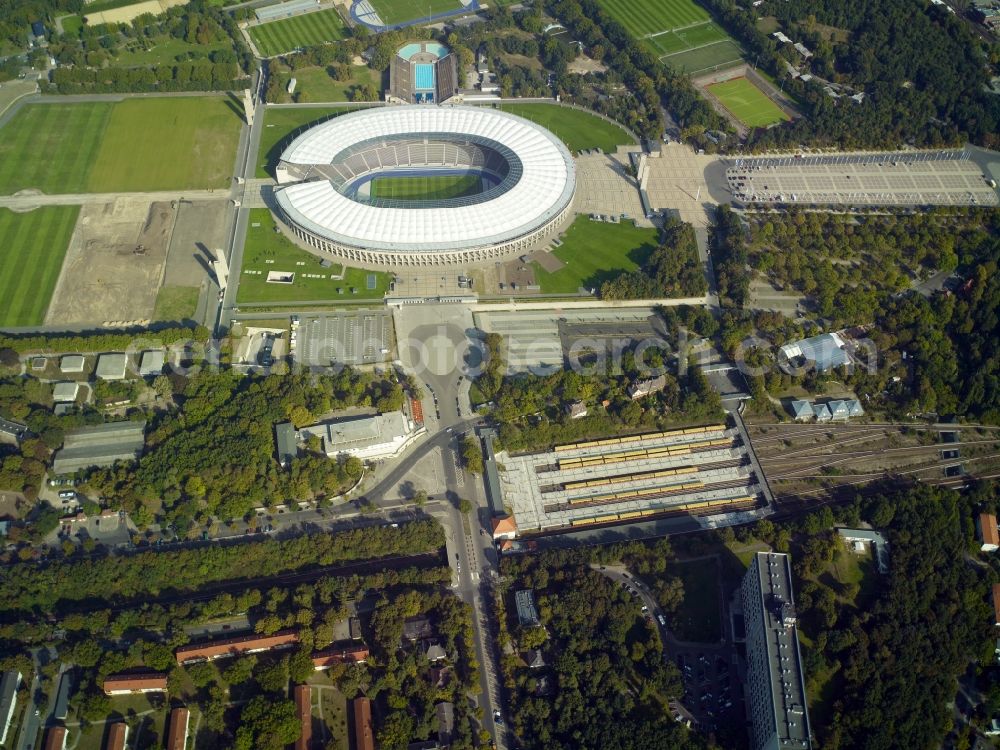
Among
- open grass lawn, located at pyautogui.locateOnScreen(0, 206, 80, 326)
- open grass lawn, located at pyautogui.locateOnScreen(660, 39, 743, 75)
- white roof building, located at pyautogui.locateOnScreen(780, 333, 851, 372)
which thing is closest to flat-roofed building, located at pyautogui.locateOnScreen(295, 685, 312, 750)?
open grass lawn, located at pyautogui.locateOnScreen(0, 206, 80, 326)

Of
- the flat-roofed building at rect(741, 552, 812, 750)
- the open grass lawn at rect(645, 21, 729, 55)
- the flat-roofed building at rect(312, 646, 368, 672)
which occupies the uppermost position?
the open grass lawn at rect(645, 21, 729, 55)

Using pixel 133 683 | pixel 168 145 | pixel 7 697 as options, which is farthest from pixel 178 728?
pixel 168 145

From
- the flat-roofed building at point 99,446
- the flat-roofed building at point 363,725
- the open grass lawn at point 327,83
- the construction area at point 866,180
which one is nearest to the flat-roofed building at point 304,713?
the flat-roofed building at point 363,725

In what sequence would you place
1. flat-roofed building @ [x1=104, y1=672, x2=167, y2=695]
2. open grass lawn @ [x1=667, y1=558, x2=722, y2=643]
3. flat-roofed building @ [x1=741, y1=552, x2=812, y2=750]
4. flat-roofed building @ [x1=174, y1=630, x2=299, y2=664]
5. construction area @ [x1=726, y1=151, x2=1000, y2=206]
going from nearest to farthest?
1. flat-roofed building @ [x1=741, y1=552, x2=812, y2=750]
2. flat-roofed building @ [x1=104, y1=672, x2=167, y2=695]
3. flat-roofed building @ [x1=174, y1=630, x2=299, y2=664]
4. open grass lawn @ [x1=667, y1=558, x2=722, y2=643]
5. construction area @ [x1=726, y1=151, x2=1000, y2=206]

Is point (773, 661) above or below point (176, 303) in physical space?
below

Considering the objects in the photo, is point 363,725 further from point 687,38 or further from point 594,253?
point 687,38

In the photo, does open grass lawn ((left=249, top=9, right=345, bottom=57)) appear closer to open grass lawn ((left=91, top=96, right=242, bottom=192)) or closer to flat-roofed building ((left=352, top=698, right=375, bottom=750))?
open grass lawn ((left=91, top=96, right=242, bottom=192))
